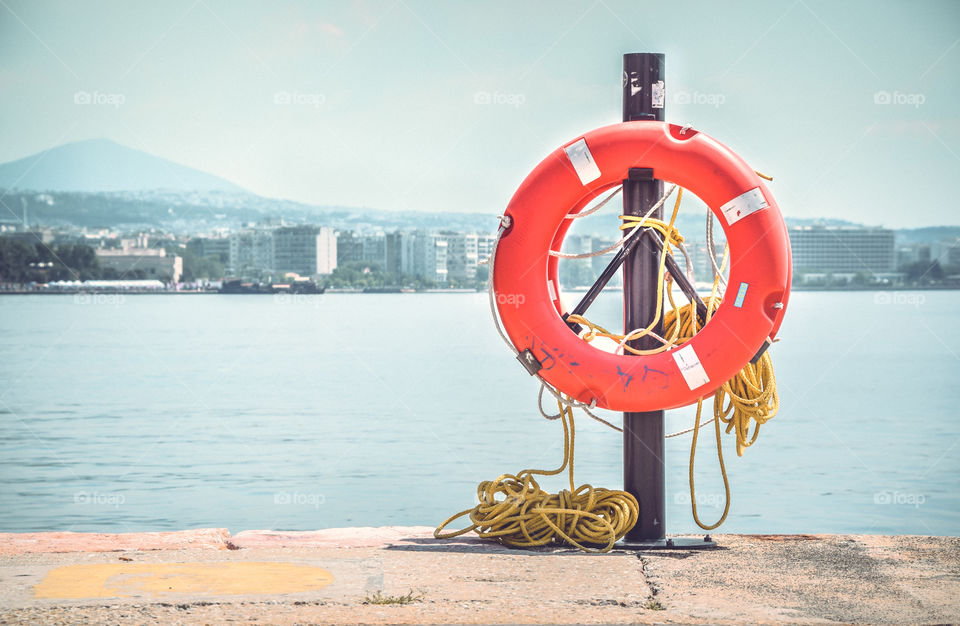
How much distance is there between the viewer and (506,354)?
2819 centimetres

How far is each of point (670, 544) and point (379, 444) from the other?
886 centimetres

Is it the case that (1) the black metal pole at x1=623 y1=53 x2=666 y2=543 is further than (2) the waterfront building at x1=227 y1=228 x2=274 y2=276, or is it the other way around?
(2) the waterfront building at x1=227 y1=228 x2=274 y2=276

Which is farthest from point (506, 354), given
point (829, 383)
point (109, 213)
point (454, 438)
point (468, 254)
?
point (109, 213)

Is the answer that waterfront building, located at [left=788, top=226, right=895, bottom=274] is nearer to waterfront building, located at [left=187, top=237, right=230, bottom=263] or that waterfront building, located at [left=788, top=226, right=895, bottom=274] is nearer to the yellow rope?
waterfront building, located at [left=187, top=237, right=230, bottom=263]

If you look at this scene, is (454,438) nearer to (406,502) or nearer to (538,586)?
(406,502)

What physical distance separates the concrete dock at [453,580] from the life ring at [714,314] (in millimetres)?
515

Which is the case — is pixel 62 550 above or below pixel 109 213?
below

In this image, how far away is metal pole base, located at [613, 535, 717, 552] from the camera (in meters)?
3.39

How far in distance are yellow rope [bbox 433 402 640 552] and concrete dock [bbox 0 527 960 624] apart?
0.07 metres

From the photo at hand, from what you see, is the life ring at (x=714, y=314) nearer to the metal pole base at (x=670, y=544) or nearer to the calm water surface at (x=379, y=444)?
the metal pole base at (x=670, y=544)

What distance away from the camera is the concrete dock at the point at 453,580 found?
2545mm

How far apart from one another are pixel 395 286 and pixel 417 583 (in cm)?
9199

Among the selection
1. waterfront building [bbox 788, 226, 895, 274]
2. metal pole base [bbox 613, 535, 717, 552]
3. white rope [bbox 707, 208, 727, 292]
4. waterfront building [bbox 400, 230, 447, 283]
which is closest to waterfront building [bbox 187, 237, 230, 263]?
waterfront building [bbox 400, 230, 447, 283]

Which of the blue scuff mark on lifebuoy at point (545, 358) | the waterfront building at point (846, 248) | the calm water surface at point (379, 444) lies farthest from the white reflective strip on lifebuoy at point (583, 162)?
the waterfront building at point (846, 248)
